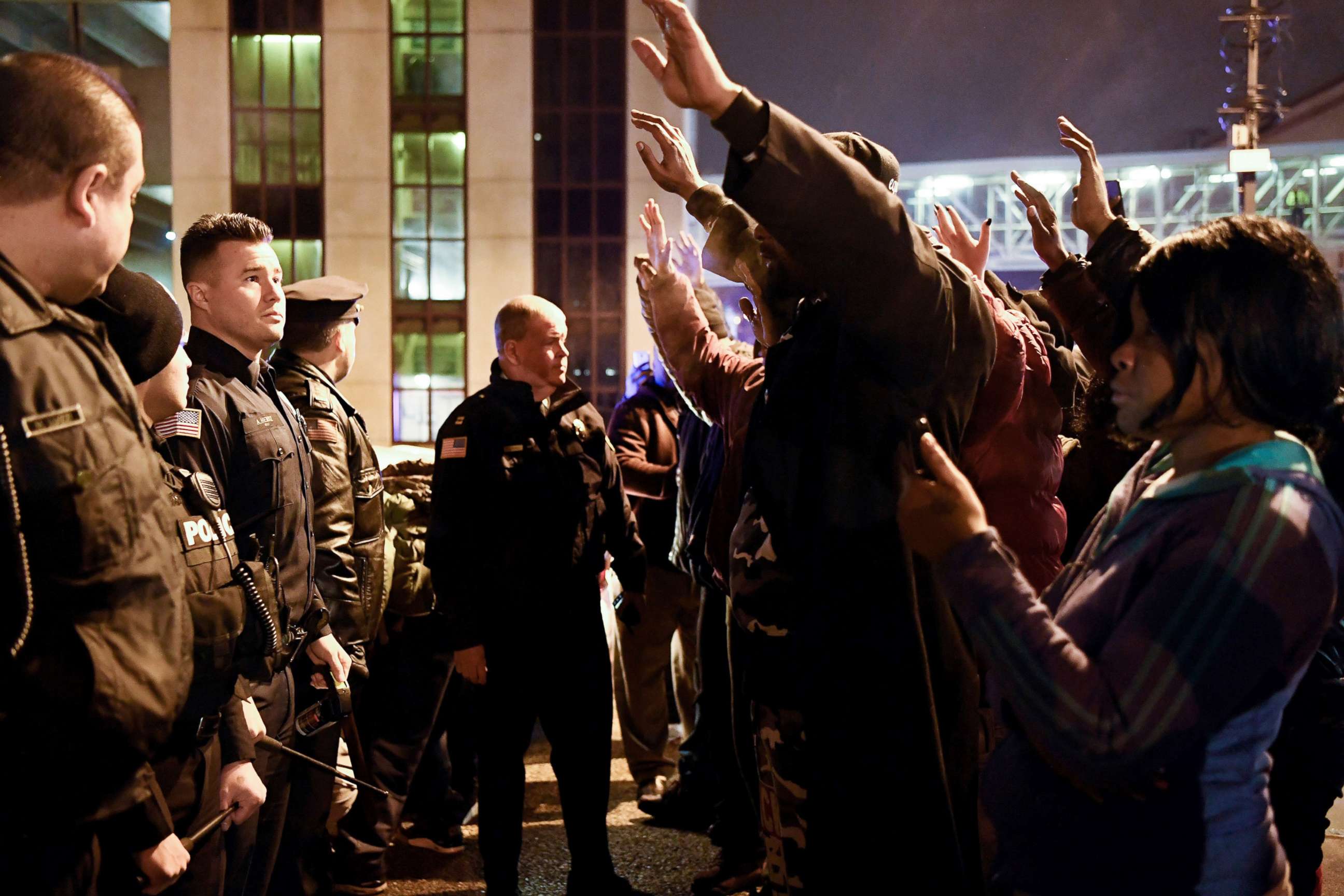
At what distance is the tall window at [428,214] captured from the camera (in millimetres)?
22047

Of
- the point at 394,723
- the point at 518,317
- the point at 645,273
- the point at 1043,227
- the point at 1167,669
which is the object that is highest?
the point at 1043,227

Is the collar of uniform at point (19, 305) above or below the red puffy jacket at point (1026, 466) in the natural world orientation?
above

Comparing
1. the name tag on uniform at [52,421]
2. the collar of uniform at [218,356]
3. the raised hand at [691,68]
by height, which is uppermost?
the raised hand at [691,68]

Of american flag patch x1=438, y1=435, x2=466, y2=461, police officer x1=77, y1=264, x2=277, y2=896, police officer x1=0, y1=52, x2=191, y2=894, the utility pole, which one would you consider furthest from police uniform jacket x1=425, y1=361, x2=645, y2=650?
the utility pole

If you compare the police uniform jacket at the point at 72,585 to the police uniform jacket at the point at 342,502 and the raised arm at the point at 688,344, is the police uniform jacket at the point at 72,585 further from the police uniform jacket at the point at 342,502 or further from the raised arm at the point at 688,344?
the police uniform jacket at the point at 342,502

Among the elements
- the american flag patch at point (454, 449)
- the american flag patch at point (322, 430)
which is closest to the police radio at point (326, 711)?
the american flag patch at point (322, 430)

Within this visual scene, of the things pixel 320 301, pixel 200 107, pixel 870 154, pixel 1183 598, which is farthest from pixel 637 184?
pixel 1183 598

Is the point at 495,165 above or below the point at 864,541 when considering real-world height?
above

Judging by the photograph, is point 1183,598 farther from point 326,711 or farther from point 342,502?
point 342,502

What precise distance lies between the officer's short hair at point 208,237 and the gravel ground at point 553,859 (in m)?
2.83

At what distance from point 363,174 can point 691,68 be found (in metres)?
21.7

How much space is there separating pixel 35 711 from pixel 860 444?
1485 millimetres

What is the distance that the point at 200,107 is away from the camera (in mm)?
21844

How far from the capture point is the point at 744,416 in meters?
3.33
